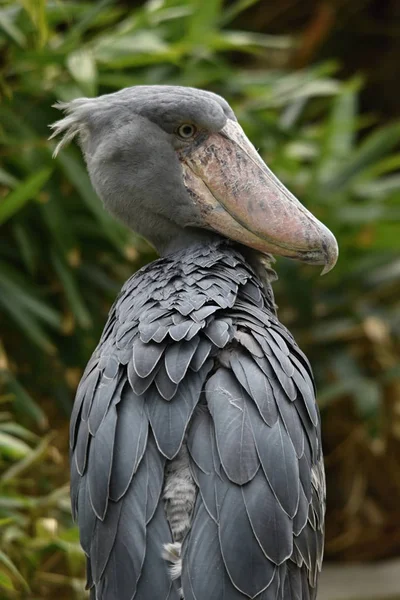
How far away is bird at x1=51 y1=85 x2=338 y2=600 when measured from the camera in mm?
2039

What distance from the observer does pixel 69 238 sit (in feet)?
13.9

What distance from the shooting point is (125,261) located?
4645 millimetres

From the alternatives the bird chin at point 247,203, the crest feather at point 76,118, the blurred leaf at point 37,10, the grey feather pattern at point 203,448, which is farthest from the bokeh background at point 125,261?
the bird chin at point 247,203

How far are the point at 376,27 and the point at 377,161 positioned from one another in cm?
235

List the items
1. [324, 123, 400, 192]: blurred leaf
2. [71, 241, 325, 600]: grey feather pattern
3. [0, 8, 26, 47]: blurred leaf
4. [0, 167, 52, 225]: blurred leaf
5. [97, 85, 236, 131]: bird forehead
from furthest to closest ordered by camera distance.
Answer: [324, 123, 400, 192]: blurred leaf, [0, 8, 26, 47]: blurred leaf, [0, 167, 52, 225]: blurred leaf, [97, 85, 236, 131]: bird forehead, [71, 241, 325, 600]: grey feather pattern

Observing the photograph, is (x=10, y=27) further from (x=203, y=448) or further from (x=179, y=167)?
(x=203, y=448)

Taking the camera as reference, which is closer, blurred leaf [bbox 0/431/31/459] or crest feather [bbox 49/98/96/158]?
crest feather [bbox 49/98/96/158]

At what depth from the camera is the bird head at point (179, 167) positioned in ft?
8.09

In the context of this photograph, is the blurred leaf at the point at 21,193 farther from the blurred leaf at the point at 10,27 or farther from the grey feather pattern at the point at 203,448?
the grey feather pattern at the point at 203,448

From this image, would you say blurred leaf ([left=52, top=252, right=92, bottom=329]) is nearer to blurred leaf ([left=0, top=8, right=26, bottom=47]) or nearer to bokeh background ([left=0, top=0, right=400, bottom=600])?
bokeh background ([left=0, top=0, right=400, bottom=600])

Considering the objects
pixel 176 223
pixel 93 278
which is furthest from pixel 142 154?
pixel 93 278

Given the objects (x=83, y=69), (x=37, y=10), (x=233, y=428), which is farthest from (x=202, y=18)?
(x=233, y=428)

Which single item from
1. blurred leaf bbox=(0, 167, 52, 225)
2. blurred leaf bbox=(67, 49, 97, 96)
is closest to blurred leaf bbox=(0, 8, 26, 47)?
blurred leaf bbox=(67, 49, 97, 96)

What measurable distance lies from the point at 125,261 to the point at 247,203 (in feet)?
7.32
